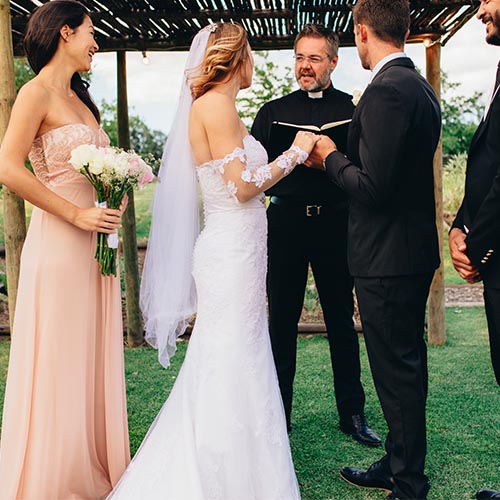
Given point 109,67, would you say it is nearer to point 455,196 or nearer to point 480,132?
point 455,196

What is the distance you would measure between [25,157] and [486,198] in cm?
205

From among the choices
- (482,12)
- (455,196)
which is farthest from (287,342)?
(455,196)

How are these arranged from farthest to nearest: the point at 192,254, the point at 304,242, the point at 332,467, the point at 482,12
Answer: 1. the point at 304,242
2. the point at 332,467
3. the point at 192,254
4. the point at 482,12

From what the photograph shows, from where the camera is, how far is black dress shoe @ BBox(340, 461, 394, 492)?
12.0 feet

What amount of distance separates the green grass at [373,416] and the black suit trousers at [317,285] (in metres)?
0.37

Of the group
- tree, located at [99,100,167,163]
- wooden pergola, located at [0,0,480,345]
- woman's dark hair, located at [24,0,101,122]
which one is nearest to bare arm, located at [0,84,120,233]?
woman's dark hair, located at [24,0,101,122]

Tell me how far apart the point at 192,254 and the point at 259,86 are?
7.47 m

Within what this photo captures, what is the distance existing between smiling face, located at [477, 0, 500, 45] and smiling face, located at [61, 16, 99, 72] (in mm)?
1809

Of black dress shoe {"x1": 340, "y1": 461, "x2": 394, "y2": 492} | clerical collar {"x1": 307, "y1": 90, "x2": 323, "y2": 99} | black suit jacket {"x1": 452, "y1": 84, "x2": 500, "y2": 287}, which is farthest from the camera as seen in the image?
clerical collar {"x1": 307, "y1": 90, "x2": 323, "y2": 99}

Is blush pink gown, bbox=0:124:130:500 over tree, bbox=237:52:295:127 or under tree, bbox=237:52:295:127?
under

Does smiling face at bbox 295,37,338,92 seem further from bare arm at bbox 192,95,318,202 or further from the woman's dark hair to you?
the woman's dark hair

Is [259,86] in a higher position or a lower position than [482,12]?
higher

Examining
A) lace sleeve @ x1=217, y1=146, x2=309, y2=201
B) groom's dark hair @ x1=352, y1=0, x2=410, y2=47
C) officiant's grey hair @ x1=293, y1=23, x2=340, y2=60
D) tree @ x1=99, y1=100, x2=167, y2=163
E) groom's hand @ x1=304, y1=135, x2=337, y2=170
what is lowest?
lace sleeve @ x1=217, y1=146, x2=309, y2=201

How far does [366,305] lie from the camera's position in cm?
328
